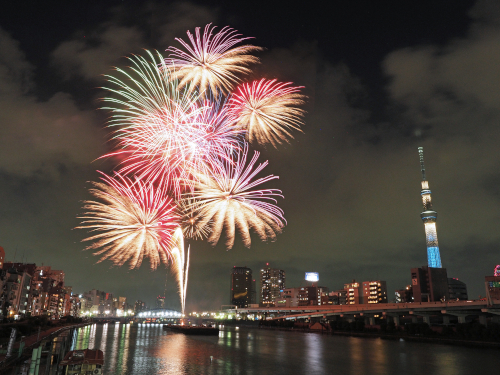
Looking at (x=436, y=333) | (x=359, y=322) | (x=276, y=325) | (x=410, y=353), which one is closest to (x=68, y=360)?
(x=410, y=353)

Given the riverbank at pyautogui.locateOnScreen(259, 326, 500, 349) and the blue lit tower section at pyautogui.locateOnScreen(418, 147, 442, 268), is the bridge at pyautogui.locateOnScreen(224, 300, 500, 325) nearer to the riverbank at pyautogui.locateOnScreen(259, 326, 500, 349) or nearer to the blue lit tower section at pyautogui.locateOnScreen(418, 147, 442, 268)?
the riverbank at pyautogui.locateOnScreen(259, 326, 500, 349)

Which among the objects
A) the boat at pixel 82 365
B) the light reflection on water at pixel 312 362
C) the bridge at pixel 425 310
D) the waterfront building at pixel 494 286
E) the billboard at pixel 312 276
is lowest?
the light reflection on water at pixel 312 362

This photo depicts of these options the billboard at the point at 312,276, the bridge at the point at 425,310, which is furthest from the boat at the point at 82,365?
the billboard at the point at 312,276

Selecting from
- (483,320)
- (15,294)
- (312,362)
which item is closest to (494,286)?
(483,320)

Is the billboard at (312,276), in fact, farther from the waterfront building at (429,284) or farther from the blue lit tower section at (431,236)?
the waterfront building at (429,284)

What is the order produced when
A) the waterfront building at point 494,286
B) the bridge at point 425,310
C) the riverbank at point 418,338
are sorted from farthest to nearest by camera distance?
the waterfront building at point 494,286 → the bridge at point 425,310 → the riverbank at point 418,338

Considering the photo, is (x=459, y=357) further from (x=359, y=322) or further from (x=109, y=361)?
(x=359, y=322)

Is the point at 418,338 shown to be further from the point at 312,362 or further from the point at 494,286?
the point at 312,362

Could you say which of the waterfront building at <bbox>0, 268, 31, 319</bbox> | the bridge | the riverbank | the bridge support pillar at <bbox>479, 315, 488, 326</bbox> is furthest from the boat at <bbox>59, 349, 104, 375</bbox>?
the waterfront building at <bbox>0, 268, 31, 319</bbox>
